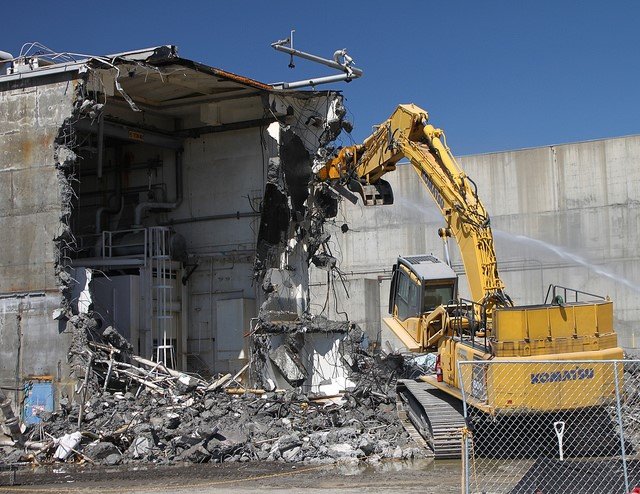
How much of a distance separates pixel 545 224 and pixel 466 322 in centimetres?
2411

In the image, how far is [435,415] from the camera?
17094 millimetres

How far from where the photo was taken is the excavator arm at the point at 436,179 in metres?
16.9

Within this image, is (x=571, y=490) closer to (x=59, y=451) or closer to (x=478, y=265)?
(x=478, y=265)

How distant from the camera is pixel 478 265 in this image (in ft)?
55.3

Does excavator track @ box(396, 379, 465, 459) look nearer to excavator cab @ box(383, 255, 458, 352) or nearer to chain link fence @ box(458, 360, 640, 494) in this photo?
→ chain link fence @ box(458, 360, 640, 494)

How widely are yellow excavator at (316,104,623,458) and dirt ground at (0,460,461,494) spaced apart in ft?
4.59

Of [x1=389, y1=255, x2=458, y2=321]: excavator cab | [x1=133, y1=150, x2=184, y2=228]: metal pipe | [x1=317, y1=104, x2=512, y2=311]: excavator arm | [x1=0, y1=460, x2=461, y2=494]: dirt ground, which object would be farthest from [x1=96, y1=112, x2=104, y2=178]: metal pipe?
[x1=0, y1=460, x2=461, y2=494]: dirt ground

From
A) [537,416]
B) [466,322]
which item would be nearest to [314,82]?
[466,322]

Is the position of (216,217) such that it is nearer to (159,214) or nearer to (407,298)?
(159,214)

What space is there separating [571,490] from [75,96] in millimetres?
15088

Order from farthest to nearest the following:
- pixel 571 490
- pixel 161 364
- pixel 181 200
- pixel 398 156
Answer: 1. pixel 181 200
2. pixel 161 364
3. pixel 398 156
4. pixel 571 490

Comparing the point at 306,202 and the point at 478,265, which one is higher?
the point at 306,202

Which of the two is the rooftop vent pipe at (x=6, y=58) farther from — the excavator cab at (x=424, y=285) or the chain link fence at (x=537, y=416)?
the chain link fence at (x=537, y=416)

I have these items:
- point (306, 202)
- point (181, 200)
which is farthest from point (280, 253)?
point (181, 200)
